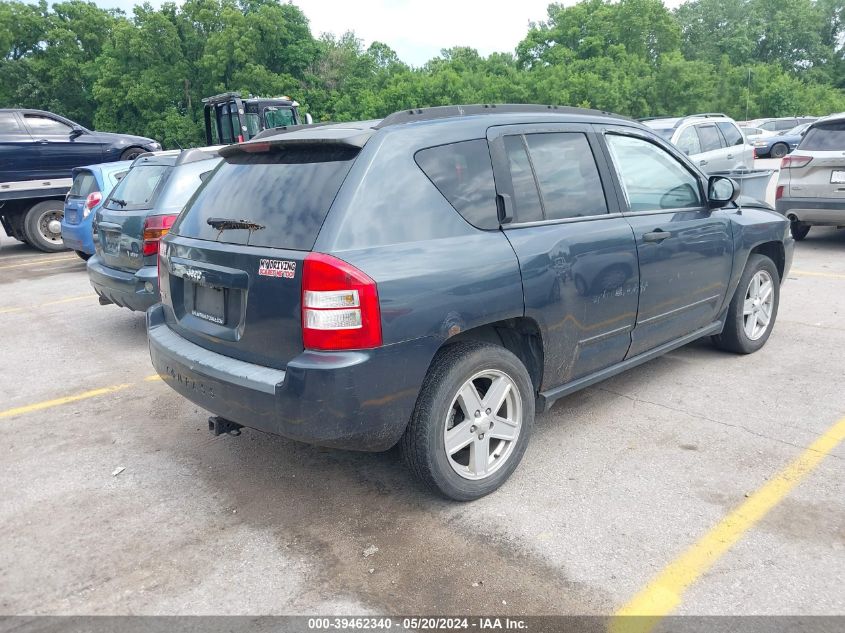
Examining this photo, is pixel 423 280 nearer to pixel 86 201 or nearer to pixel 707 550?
pixel 707 550

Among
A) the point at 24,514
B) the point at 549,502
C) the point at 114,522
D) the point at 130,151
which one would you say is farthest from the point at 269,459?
the point at 130,151

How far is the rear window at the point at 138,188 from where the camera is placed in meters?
6.76

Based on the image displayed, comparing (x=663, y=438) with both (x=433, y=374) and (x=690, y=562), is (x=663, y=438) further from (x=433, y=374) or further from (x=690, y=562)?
(x=433, y=374)

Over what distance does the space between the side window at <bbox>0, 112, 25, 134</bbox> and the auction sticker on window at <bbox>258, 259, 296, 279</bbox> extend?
1212cm

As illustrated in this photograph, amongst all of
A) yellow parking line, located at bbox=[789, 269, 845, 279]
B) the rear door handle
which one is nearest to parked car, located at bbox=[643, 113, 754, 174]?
yellow parking line, located at bbox=[789, 269, 845, 279]

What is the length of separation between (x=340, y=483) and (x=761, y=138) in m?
28.9

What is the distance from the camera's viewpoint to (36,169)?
12797 mm

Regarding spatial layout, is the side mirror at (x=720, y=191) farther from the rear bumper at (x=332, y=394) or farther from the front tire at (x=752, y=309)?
the rear bumper at (x=332, y=394)

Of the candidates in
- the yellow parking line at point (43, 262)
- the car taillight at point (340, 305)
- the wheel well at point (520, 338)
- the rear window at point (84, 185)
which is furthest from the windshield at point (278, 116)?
the car taillight at point (340, 305)

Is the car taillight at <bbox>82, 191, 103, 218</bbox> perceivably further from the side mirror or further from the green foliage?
the green foliage

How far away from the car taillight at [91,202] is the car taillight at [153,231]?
3882 mm

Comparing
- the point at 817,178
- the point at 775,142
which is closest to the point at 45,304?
the point at 817,178

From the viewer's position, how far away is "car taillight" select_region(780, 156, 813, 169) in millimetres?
9516

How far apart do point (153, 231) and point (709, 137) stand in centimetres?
972
